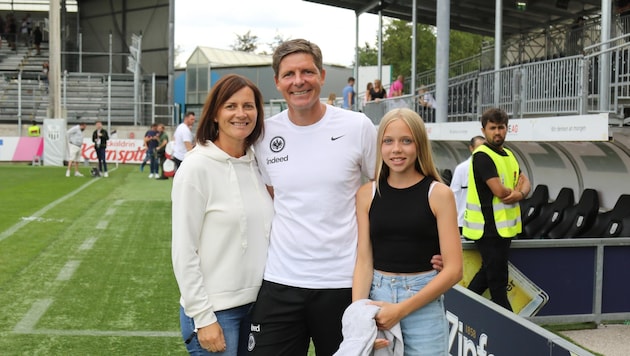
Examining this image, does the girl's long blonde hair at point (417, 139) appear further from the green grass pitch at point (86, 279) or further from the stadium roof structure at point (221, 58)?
the stadium roof structure at point (221, 58)

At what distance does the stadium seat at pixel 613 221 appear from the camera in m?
8.80

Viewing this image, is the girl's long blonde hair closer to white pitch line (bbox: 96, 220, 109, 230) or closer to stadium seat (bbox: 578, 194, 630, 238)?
stadium seat (bbox: 578, 194, 630, 238)

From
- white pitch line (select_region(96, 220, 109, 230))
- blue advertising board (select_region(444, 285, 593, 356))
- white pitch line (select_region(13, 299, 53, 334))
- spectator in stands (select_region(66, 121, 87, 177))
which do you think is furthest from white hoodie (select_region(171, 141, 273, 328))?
spectator in stands (select_region(66, 121, 87, 177))

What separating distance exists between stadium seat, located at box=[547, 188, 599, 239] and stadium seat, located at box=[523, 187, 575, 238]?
0.48ft

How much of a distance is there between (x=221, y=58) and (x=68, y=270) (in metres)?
39.9

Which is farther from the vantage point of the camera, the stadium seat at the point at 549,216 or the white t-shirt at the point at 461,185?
the stadium seat at the point at 549,216

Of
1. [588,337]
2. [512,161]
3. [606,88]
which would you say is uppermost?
[606,88]

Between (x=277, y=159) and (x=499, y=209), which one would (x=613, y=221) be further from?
(x=277, y=159)

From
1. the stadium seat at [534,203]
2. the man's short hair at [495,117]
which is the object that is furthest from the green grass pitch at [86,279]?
the stadium seat at [534,203]

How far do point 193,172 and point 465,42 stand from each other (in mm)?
53643

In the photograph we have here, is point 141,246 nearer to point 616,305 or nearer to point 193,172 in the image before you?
point 616,305

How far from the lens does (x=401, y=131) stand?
293 cm

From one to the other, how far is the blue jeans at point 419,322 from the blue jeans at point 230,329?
23.7 inches

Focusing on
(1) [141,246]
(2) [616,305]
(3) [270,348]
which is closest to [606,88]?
(2) [616,305]
